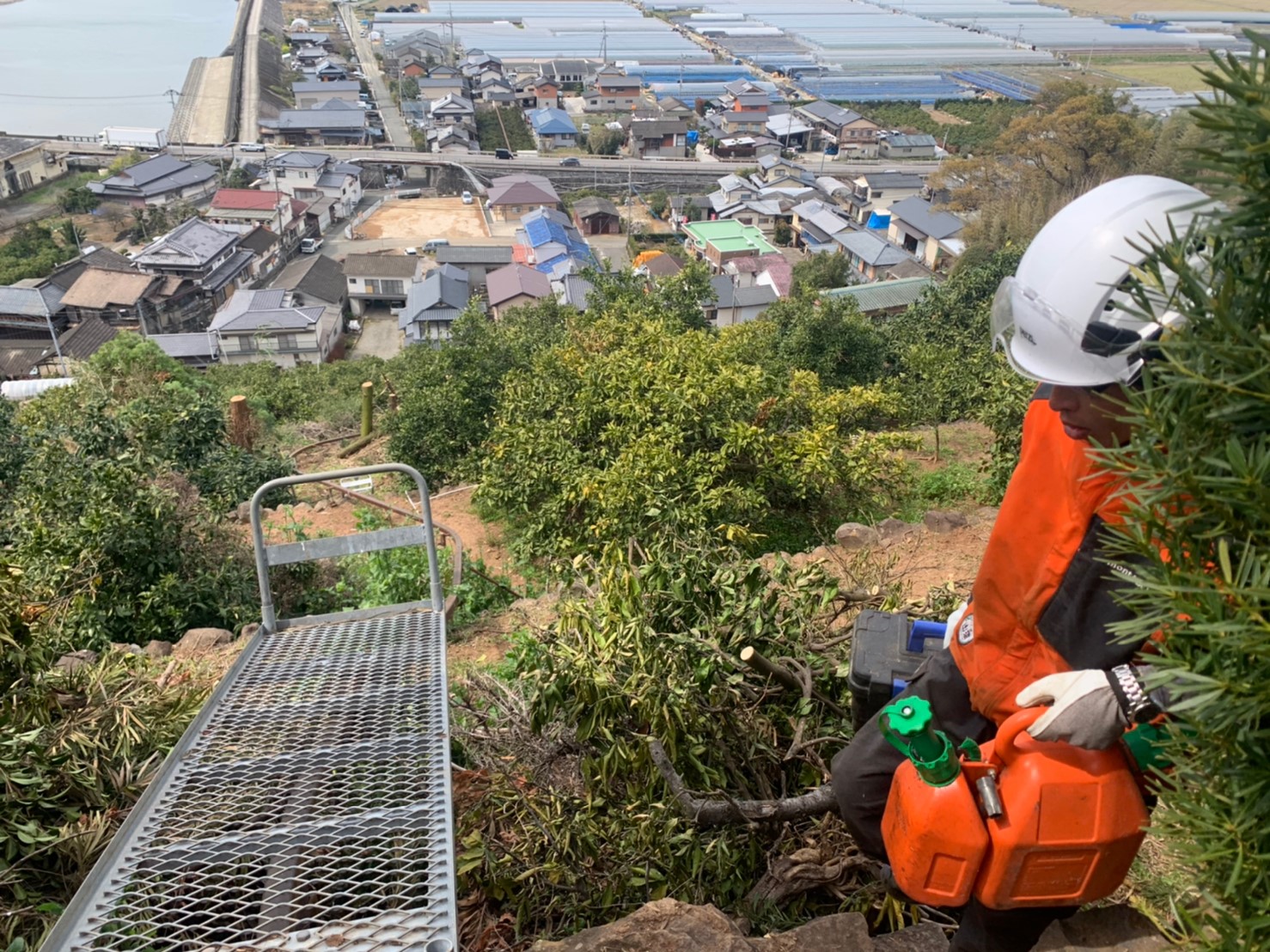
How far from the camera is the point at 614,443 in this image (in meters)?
7.64

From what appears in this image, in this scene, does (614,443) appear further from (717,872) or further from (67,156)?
(67,156)

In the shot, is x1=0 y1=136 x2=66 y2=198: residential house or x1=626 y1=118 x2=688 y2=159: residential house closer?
x1=0 y1=136 x2=66 y2=198: residential house

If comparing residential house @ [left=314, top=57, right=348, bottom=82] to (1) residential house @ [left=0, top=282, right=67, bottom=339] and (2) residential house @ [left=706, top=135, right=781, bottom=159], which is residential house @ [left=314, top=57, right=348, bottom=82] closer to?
(2) residential house @ [left=706, top=135, right=781, bottom=159]

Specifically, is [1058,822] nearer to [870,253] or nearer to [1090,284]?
[1090,284]

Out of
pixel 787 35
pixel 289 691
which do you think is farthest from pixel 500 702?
pixel 787 35

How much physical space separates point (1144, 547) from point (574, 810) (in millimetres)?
2222

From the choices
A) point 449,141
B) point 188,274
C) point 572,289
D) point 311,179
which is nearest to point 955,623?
point 572,289

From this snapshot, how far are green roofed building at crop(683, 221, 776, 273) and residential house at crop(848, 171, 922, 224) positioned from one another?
16.0 feet

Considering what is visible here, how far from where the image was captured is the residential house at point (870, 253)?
2855cm

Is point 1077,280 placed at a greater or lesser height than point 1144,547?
greater

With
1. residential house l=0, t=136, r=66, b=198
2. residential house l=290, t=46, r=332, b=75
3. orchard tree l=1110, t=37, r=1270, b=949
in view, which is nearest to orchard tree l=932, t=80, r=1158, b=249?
orchard tree l=1110, t=37, r=1270, b=949

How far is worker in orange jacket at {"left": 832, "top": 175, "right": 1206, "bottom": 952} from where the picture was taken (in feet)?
5.75

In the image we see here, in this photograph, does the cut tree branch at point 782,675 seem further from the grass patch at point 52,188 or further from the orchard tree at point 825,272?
the grass patch at point 52,188

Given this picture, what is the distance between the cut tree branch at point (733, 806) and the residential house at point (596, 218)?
32847 millimetres
